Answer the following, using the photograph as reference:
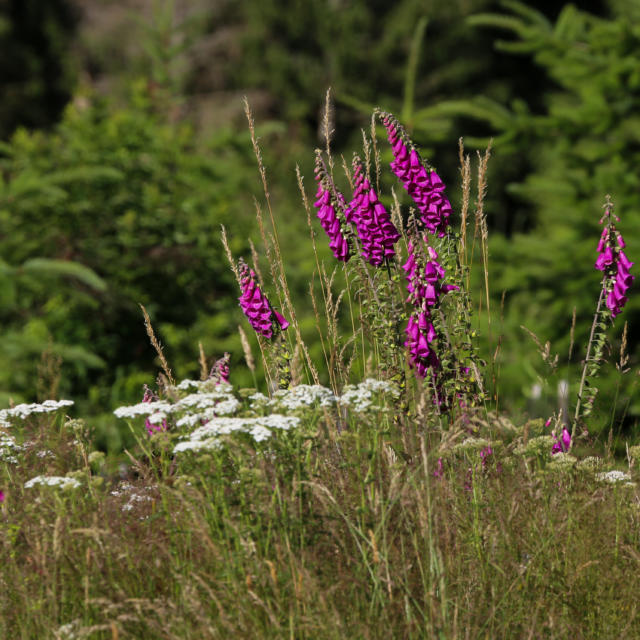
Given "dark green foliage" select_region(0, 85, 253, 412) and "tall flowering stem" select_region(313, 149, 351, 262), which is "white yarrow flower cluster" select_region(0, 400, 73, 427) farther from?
"dark green foliage" select_region(0, 85, 253, 412)

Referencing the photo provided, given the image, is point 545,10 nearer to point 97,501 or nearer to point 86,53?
point 86,53

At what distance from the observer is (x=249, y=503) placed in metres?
2.09

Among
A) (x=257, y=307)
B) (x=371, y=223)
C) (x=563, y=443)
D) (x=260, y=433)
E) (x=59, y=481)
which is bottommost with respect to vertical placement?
(x=563, y=443)

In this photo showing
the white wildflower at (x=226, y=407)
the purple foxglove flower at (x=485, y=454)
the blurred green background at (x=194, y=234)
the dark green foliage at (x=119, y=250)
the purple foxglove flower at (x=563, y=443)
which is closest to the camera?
the white wildflower at (x=226, y=407)

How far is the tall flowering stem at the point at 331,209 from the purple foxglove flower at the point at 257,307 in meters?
0.30

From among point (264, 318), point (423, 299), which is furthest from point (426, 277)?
point (264, 318)

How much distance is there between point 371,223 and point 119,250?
12.1 feet

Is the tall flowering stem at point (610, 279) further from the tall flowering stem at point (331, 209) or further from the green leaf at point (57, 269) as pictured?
the green leaf at point (57, 269)

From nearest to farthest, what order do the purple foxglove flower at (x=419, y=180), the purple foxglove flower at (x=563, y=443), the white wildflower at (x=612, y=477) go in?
the white wildflower at (x=612, y=477) → the purple foxglove flower at (x=419, y=180) → the purple foxglove flower at (x=563, y=443)

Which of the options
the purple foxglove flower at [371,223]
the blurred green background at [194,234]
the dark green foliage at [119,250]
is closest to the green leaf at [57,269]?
the blurred green background at [194,234]

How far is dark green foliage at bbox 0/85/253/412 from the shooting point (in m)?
5.55

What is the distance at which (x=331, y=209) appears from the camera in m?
2.79

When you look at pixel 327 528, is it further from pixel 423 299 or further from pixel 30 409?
pixel 30 409

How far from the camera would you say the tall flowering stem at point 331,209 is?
2740mm
